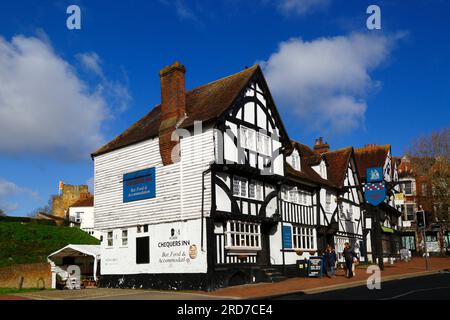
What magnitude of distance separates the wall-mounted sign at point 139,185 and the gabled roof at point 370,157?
2669 cm

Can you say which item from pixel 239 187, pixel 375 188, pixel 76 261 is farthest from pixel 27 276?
pixel 375 188

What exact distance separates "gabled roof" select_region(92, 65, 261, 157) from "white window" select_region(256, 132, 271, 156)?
2.86 m

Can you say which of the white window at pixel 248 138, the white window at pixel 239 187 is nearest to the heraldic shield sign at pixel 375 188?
the white window at pixel 248 138

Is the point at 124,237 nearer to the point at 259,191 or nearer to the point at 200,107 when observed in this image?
the point at 259,191

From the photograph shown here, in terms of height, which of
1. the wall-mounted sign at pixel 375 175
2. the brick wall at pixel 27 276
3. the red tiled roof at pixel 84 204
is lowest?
the brick wall at pixel 27 276

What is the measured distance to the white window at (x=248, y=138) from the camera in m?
22.9

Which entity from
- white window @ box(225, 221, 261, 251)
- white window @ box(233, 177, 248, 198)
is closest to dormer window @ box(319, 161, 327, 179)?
white window @ box(225, 221, 261, 251)

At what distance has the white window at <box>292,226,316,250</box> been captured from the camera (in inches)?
1070

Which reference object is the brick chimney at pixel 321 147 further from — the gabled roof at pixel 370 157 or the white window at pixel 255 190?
the white window at pixel 255 190

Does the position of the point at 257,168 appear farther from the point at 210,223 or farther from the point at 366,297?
the point at 366,297

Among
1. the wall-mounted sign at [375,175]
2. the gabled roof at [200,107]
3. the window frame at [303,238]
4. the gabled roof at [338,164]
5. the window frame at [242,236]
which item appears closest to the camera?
the window frame at [242,236]

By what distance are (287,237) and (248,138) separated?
6301mm
